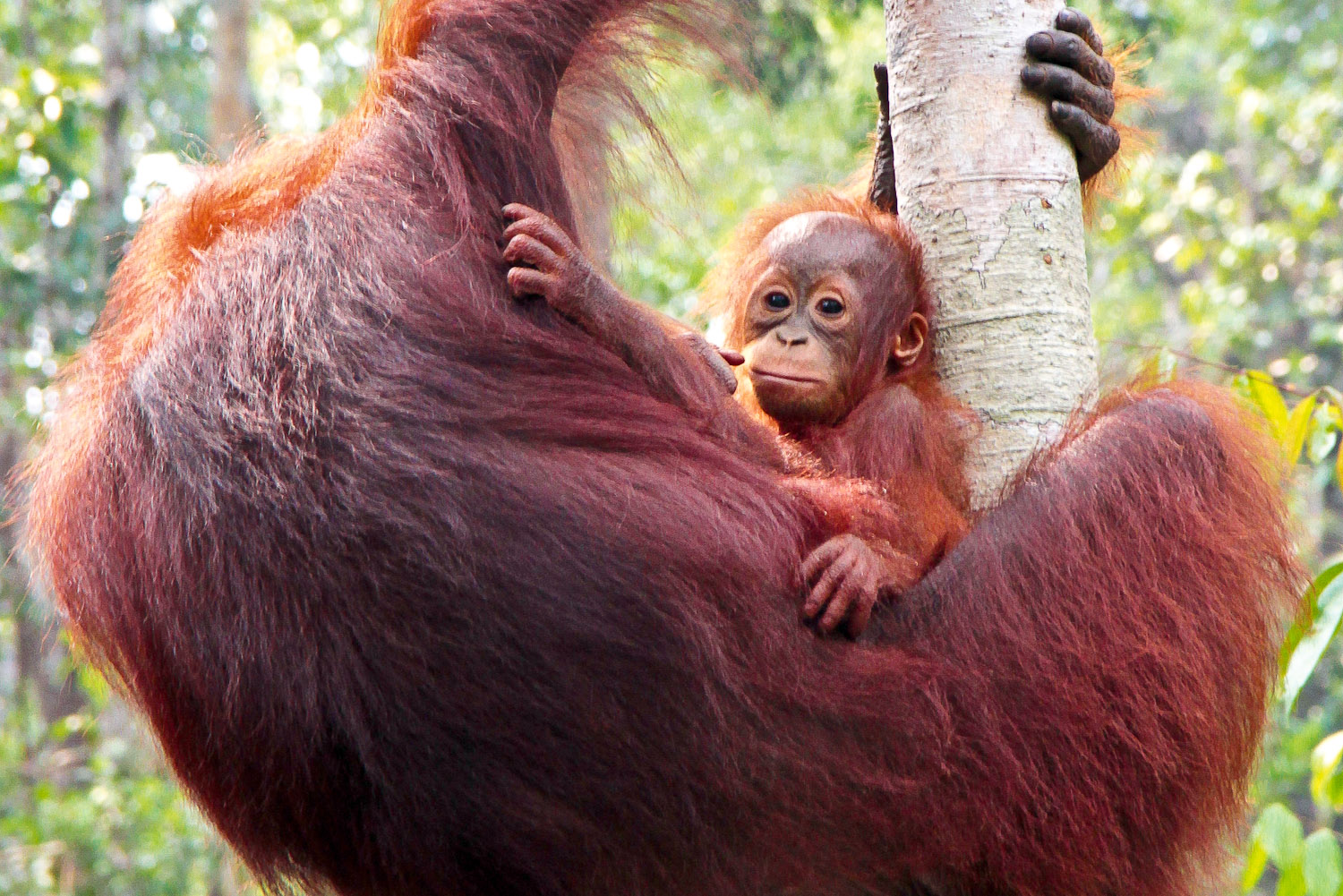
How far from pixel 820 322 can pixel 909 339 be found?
0.21 metres

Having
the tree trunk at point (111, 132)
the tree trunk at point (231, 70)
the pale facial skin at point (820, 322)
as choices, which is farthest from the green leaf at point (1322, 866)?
the tree trunk at point (231, 70)

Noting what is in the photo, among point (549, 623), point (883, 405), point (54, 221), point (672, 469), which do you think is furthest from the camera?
point (54, 221)

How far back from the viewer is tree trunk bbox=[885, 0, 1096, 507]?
2299mm

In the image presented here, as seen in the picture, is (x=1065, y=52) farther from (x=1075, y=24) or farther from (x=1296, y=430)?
(x=1296, y=430)

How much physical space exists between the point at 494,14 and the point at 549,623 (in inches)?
45.0

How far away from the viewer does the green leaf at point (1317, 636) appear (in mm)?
2480

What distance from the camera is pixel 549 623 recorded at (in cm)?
185

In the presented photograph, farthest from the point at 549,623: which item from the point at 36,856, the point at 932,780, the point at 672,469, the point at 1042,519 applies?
the point at 36,856

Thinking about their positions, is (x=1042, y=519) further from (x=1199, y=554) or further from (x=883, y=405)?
(x=883, y=405)

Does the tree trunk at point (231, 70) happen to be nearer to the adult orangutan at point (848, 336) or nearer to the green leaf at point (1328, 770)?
the adult orangutan at point (848, 336)

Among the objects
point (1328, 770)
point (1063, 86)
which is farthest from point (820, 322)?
point (1328, 770)

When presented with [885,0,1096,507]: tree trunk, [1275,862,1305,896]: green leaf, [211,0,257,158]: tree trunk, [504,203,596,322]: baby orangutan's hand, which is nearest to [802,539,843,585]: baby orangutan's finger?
[885,0,1096,507]: tree trunk

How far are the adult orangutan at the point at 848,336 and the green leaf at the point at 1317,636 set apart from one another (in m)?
0.78

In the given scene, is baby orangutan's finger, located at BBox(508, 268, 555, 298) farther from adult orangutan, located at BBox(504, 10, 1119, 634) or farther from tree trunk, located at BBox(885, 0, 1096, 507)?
tree trunk, located at BBox(885, 0, 1096, 507)
